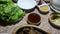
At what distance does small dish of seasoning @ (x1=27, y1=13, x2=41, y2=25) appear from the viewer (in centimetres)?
143

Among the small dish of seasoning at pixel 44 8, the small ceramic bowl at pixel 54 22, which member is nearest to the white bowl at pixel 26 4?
the small dish of seasoning at pixel 44 8

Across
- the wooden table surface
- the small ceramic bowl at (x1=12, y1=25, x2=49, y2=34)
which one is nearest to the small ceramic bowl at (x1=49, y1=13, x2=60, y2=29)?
the wooden table surface

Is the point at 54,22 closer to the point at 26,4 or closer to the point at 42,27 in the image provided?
the point at 42,27

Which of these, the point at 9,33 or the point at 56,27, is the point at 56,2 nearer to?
the point at 56,27

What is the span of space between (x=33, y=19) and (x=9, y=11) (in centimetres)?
19

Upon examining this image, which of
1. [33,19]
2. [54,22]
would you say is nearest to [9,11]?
[33,19]

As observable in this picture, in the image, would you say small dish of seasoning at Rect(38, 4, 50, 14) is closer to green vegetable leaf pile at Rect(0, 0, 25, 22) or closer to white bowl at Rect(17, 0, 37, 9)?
white bowl at Rect(17, 0, 37, 9)

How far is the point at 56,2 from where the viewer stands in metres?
1.47

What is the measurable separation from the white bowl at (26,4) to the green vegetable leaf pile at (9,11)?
7 cm

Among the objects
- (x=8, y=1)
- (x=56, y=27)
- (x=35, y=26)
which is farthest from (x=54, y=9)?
(x=8, y=1)

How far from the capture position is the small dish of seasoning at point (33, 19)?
1426 millimetres

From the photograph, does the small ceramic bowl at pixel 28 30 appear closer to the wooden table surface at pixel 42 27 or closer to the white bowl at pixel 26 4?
the wooden table surface at pixel 42 27

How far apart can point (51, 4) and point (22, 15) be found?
26cm

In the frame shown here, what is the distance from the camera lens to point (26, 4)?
154 centimetres
